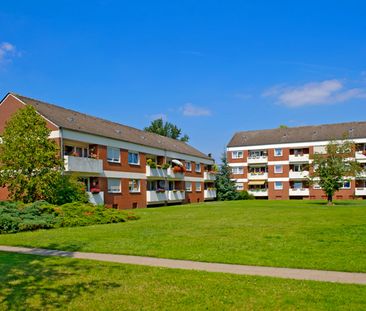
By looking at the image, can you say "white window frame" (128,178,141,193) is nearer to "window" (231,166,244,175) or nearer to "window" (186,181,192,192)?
"window" (186,181,192,192)

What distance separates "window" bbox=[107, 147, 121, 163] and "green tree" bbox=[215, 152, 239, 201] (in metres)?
26.0

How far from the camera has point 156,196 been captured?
43.5 metres

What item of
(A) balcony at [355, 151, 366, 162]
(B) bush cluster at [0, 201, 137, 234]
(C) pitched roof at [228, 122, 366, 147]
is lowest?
(B) bush cluster at [0, 201, 137, 234]

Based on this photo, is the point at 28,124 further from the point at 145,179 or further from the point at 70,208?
the point at 145,179

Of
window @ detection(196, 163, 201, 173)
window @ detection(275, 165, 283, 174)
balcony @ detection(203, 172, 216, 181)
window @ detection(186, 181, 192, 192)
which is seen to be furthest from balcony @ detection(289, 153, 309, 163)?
window @ detection(186, 181, 192, 192)

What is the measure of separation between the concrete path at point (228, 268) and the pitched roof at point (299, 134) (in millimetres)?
51684

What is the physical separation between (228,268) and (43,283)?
155 inches

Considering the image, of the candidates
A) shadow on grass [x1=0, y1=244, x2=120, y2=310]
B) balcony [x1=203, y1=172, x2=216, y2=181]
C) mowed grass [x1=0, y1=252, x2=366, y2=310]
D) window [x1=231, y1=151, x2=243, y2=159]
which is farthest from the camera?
window [x1=231, y1=151, x2=243, y2=159]

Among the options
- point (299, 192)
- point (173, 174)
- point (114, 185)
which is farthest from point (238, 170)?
point (114, 185)

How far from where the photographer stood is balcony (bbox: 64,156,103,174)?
2959 cm

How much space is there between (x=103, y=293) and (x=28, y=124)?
20.0 metres

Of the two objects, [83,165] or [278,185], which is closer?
[83,165]

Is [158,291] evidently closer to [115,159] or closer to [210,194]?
[115,159]

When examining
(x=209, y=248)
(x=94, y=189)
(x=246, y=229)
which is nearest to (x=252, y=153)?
(x=94, y=189)
